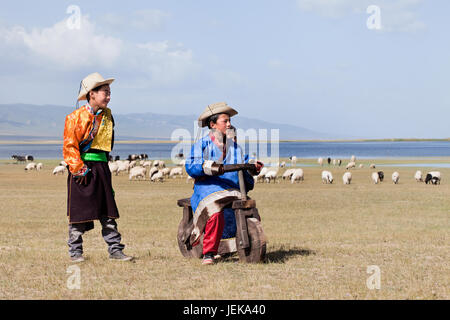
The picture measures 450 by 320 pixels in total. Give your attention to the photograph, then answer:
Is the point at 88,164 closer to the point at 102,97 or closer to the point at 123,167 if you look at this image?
the point at 102,97

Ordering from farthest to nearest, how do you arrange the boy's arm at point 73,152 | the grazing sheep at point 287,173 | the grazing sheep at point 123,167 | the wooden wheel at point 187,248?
the grazing sheep at point 123,167, the grazing sheep at point 287,173, the wooden wheel at point 187,248, the boy's arm at point 73,152

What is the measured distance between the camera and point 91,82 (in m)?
7.70

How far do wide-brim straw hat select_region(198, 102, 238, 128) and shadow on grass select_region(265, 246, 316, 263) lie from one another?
6.73ft

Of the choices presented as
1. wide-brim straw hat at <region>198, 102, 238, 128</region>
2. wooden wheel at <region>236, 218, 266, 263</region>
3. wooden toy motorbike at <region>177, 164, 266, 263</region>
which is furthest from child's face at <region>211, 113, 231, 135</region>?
wooden wheel at <region>236, 218, 266, 263</region>

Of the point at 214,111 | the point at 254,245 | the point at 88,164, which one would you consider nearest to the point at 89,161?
the point at 88,164

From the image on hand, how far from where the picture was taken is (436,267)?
7.70 meters

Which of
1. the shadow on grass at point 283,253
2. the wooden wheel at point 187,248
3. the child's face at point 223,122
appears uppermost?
the child's face at point 223,122

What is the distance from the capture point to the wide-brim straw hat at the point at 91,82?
7645 millimetres

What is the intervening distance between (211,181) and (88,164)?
5.33 feet

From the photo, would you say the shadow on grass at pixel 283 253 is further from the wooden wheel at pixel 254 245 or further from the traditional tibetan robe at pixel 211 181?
the traditional tibetan robe at pixel 211 181

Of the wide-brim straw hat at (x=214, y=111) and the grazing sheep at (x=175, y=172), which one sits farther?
the grazing sheep at (x=175, y=172)

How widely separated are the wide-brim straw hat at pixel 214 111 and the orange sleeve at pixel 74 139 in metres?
1.50

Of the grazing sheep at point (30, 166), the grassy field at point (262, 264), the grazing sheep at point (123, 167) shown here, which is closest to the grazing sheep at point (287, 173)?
the grazing sheep at point (123, 167)
